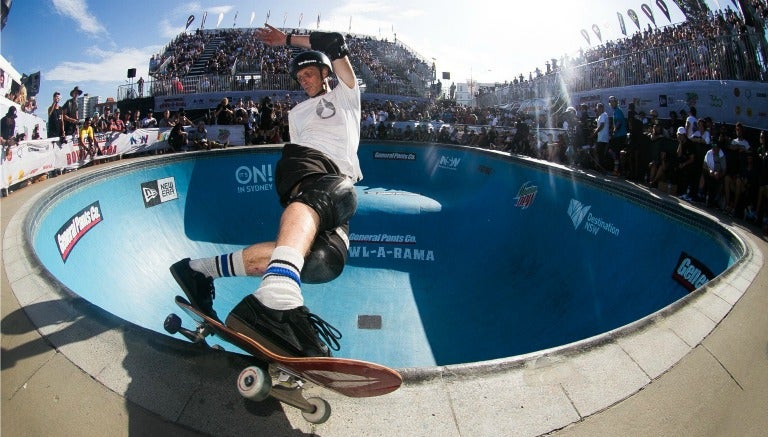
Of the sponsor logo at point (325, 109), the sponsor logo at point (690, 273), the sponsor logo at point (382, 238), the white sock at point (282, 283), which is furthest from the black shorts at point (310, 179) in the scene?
the sponsor logo at point (382, 238)

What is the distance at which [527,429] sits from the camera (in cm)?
172

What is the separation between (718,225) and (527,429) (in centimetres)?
475

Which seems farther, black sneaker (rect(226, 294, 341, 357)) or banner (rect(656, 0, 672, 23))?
banner (rect(656, 0, 672, 23))

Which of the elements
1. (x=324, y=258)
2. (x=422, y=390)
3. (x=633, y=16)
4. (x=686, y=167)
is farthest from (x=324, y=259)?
(x=633, y=16)

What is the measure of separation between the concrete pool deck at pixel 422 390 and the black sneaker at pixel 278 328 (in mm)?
224

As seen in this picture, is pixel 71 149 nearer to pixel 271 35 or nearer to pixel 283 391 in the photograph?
pixel 271 35

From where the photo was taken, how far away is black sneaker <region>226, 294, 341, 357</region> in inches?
75.5

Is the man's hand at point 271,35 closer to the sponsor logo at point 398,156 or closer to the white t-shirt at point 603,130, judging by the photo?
the white t-shirt at point 603,130

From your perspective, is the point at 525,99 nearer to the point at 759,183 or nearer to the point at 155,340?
the point at 759,183

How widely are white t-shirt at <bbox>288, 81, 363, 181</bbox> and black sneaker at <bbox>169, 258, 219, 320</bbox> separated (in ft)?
3.89

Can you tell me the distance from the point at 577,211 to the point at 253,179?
834 cm

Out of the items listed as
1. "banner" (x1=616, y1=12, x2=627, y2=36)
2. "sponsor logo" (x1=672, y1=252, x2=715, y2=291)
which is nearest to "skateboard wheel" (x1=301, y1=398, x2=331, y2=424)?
"sponsor logo" (x1=672, y1=252, x2=715, y2=291)

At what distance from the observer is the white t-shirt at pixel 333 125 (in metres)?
3.09

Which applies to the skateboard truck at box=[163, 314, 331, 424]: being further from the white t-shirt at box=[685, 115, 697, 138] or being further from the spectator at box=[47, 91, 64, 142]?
the spectator at box=[47, 91, 64, 142]
